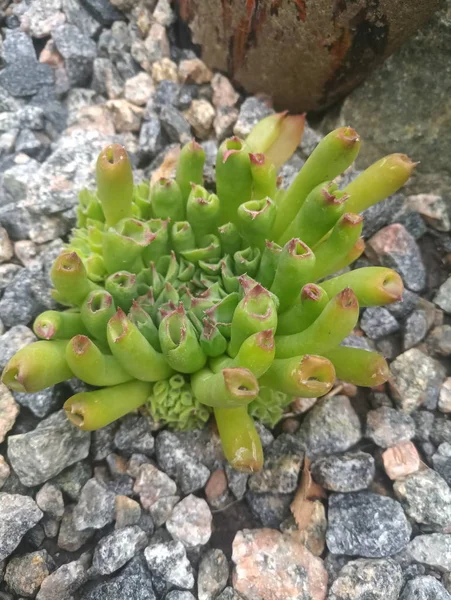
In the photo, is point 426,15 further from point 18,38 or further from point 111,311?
point 18,38

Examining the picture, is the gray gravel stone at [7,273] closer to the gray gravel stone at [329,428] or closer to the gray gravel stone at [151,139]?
the gray gravel stone at [151,139]

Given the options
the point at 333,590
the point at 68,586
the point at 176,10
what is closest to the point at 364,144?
the point at 176,10

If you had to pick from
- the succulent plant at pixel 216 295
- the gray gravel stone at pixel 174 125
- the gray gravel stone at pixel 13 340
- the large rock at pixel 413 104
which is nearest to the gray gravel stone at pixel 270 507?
the succulent plant at pixel 216 295

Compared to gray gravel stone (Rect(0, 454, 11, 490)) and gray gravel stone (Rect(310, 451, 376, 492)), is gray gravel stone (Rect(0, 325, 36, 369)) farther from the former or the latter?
gray gravel stone (Rect(310, 451, 376, 492))

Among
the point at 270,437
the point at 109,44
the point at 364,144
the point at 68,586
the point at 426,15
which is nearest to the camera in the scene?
the point at 68,586

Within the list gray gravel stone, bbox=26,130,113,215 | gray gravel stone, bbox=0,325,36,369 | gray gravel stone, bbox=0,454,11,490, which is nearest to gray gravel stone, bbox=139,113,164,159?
gray gravel stone, bbox=26,130,113,215

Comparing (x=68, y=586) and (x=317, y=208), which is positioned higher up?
(x=317, y=208)
